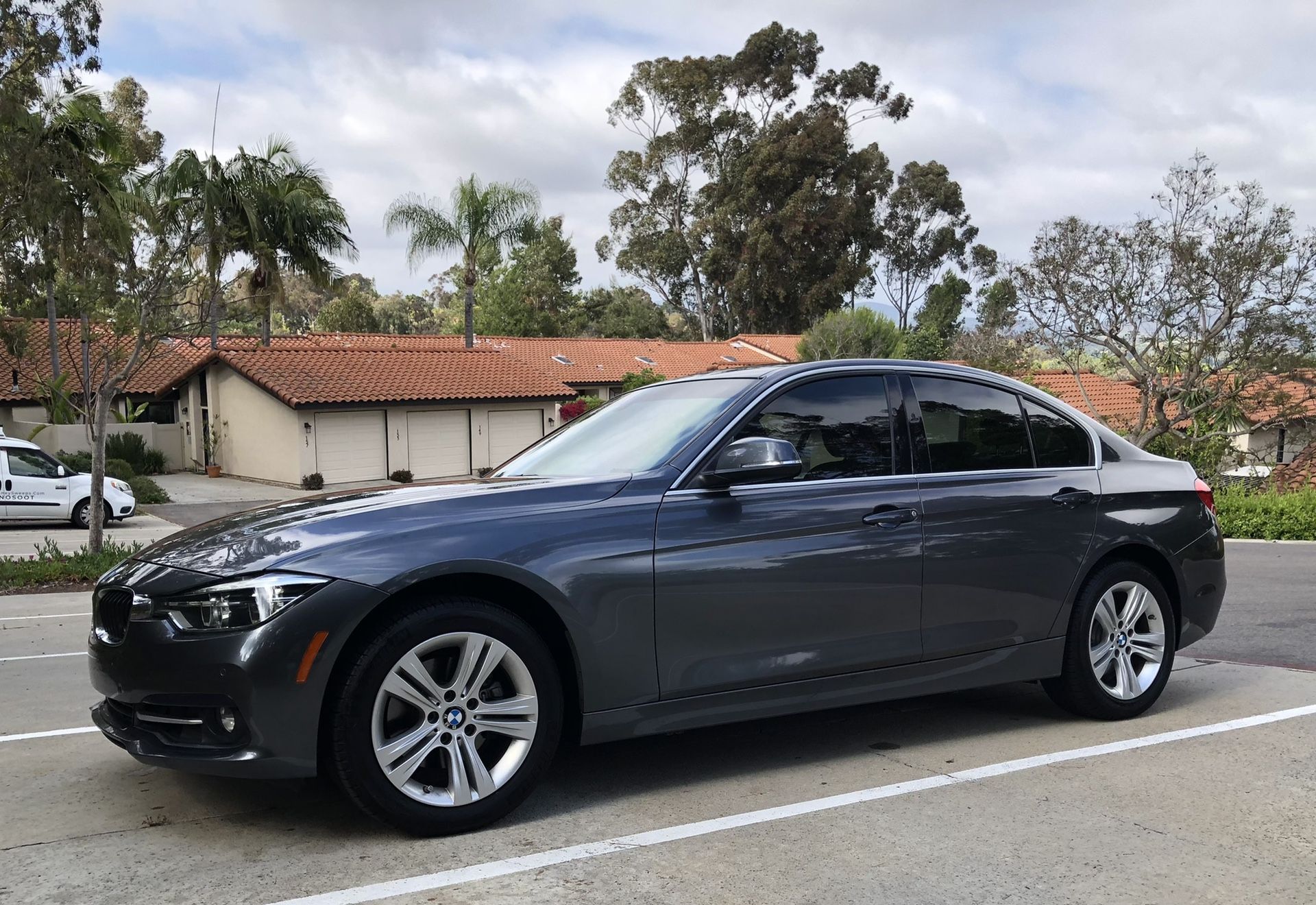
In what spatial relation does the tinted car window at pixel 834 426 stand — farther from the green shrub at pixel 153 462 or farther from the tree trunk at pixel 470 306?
the tree trunk at pixel 470 306

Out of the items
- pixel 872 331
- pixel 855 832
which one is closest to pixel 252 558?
pixel 855 832

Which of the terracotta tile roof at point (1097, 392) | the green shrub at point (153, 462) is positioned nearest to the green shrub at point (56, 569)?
the green shrub at point (153, 462)

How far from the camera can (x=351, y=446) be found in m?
34.8

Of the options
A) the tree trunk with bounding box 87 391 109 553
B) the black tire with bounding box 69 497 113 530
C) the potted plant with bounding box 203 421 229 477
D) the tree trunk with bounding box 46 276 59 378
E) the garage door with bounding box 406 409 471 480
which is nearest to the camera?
the tree trunk with bounding box 87 391 109 553

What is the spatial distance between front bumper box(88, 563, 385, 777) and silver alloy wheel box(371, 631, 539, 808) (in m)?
0.23

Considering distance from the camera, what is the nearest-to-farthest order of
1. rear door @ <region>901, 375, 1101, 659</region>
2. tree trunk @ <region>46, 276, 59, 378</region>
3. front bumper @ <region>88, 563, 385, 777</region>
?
front bumper @ <region>88, 563, 385, 777</region>, rear door @ <region>901, 375, 1101, 659</region>, tree trunk @ <region>46, 276, 59, 378</region>

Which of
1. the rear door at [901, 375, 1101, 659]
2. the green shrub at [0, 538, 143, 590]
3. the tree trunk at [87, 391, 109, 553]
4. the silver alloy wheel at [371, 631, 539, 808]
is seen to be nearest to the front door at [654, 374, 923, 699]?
the rear door at [901, 375, 1101, 659]

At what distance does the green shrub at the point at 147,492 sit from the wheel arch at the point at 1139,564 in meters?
26.6

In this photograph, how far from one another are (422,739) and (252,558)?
0.84 metres

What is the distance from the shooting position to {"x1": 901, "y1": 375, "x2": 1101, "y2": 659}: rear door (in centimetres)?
505

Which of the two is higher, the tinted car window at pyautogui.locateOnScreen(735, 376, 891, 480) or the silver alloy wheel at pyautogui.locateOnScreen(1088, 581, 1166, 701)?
the tinted car window at pyautogui.locateOnScreen(735, 376, 891, 480)

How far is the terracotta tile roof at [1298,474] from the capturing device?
2775cm

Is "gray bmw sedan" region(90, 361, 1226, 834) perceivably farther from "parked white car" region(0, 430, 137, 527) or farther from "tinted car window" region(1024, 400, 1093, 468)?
"parked white car" region(0, 430, 137, 527)

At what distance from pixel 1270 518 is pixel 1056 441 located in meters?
18.0
